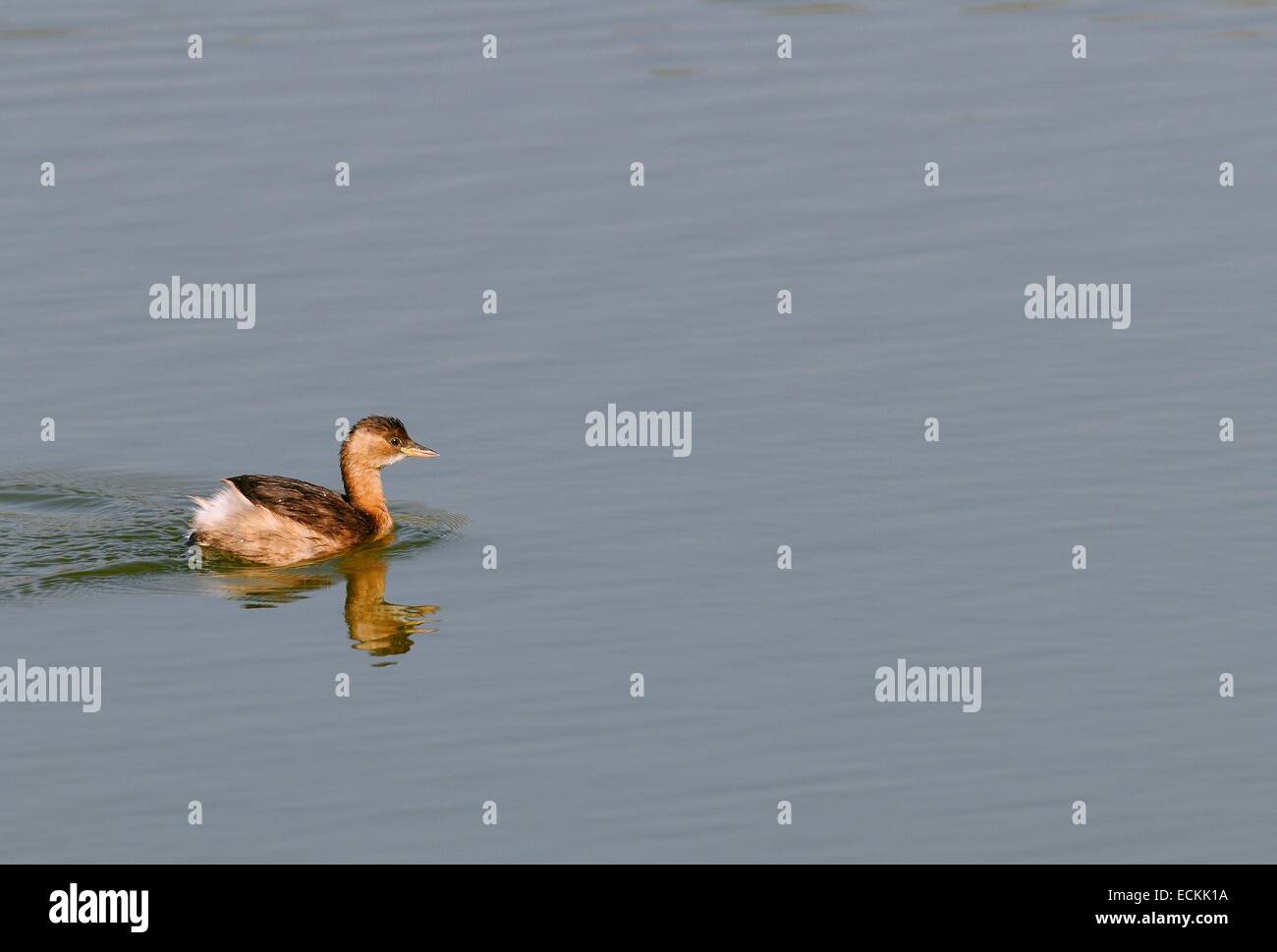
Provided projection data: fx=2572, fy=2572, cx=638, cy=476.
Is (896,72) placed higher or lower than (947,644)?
higher

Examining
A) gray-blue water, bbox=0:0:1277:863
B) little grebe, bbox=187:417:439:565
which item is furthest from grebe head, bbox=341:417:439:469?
gray-blue water, bbox=0:0:1277:863

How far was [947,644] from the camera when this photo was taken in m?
18.3

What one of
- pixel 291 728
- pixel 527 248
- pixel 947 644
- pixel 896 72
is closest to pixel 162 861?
pixel 291 728

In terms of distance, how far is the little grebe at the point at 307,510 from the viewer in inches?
837

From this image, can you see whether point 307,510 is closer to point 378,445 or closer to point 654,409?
point 378,445

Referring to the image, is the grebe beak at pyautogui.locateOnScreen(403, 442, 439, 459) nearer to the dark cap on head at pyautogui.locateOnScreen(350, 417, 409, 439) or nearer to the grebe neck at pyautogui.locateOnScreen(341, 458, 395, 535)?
the dark cap on head at pyautogui.locateOnScreen(350, 417, 409, 439)

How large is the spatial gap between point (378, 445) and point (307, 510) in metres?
1.00

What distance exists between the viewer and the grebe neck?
73.3 feet

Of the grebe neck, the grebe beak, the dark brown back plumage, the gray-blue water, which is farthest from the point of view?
the grebe neck

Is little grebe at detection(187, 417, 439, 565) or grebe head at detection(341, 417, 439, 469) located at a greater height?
grebe head at detection(341, 417, 439, 469)

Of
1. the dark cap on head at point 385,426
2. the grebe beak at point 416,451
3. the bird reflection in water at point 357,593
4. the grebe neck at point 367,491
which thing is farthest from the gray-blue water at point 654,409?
the dark cap on head at point 385,426

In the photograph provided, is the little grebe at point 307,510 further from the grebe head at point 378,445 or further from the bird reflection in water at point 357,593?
the bird reflection in water at point 357,593

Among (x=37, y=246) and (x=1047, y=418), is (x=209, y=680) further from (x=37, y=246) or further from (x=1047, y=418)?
(x=37, y=246)

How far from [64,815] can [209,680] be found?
262 cm
